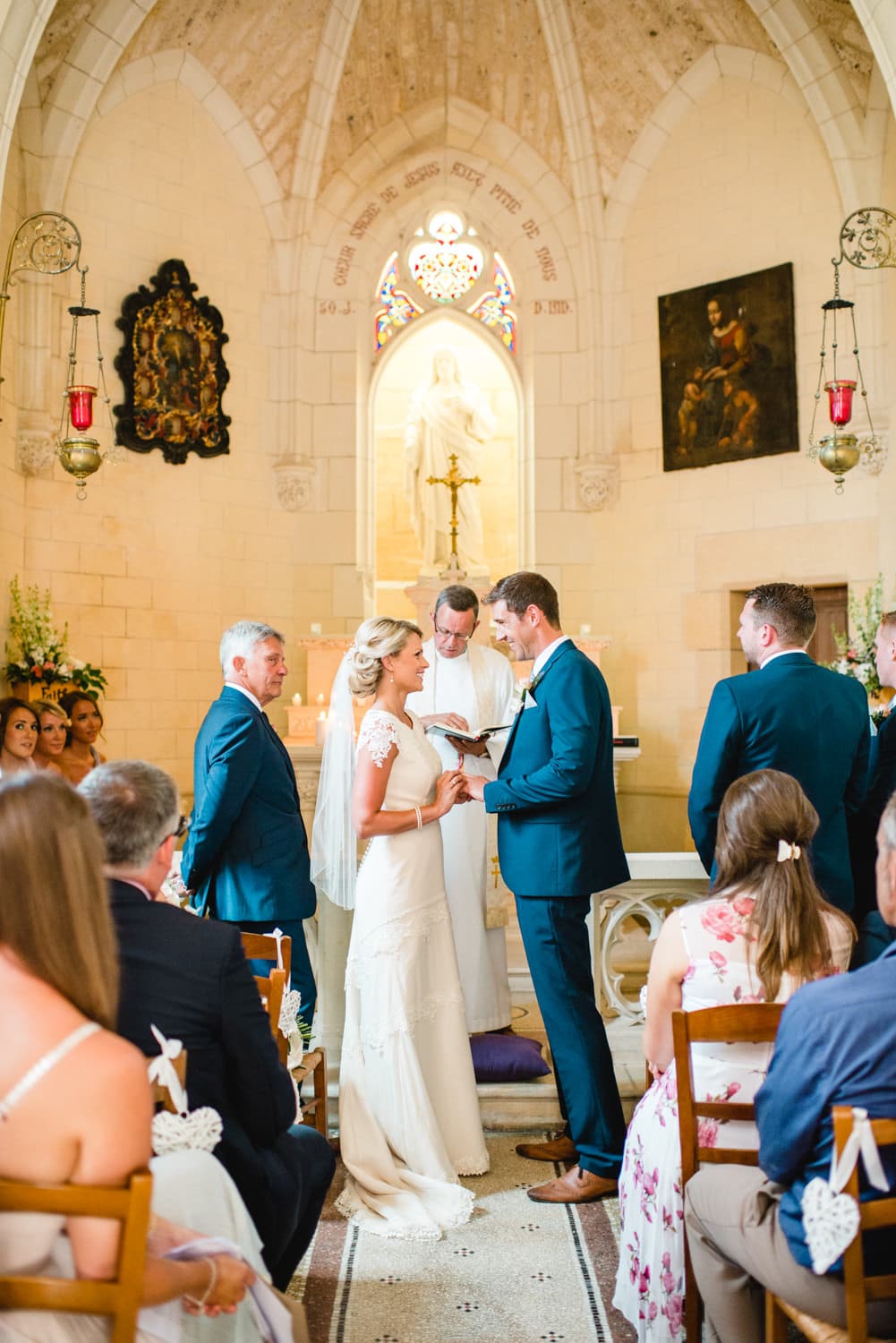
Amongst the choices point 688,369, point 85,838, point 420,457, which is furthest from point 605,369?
point 85,838

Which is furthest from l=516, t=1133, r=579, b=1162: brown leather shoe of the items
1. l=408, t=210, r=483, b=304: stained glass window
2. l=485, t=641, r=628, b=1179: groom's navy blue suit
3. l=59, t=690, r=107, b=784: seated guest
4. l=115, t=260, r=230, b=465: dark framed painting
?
l=408, t=210, r=483, b=304: stained glass window

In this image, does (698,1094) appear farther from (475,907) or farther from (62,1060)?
(475,907)

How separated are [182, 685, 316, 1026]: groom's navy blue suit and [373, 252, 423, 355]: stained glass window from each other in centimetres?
724

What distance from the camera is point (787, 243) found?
363 inches

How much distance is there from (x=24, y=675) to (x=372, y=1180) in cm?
521

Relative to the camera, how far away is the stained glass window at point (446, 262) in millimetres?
10555

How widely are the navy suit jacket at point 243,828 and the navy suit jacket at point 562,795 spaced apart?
0.71 m

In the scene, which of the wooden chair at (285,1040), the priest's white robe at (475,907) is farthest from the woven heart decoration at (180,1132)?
the priest's white robe at (475,907)

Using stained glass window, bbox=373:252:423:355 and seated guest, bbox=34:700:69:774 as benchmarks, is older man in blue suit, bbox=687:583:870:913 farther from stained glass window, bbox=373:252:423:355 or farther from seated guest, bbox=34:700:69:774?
stained glass window, bbox=373:252:423:355

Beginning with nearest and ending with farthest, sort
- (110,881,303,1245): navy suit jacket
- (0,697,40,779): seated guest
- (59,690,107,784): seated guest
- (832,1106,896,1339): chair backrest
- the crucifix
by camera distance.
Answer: (832,1106,896,1339): chair backrest → (110,881,303,1245): navy suit jacket → (0,697,40,779): seated guest → (59,690,107,784): seated guest → the crucifix

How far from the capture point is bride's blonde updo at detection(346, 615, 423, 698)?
3.69 metres

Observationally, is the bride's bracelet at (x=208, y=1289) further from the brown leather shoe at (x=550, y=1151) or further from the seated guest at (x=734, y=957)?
the brown leather shoe at (x=550, y=1151)

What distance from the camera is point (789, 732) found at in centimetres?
353

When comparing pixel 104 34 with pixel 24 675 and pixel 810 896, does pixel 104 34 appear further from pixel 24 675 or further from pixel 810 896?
pixel 810 896
